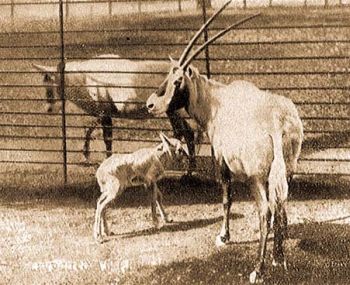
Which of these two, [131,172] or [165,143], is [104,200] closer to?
[131,172]

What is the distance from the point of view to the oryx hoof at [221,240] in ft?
24.5

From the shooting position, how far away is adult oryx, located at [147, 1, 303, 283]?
6340mm

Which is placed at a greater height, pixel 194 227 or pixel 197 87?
pixel 197 87

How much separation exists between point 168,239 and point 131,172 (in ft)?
2.41

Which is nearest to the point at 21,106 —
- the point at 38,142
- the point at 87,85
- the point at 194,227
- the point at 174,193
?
the point at 38,142

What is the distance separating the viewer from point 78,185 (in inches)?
379

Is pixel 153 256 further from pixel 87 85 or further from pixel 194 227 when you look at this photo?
pixel 87 85

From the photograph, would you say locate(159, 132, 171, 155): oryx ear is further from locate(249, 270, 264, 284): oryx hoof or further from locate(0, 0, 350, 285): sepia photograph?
locate(249, 270, 264, 284): oryx hoof

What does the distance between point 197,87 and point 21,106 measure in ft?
25.5

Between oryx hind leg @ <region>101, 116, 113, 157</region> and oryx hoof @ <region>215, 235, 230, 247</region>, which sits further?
oryx hind leg @ <region>101, 116, 113, 157</region>

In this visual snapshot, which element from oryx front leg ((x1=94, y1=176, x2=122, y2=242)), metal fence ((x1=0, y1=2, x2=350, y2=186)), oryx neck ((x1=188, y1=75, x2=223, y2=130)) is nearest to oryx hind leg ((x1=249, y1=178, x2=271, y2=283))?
oryx neck ((x1=188, y1=75, x2=223, y2=130))

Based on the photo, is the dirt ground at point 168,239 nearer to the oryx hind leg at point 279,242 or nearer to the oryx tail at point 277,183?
the oryx hind leg at point 279,242

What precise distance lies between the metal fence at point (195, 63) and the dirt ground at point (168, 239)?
23.9 inches

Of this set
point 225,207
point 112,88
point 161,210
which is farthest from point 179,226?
point 112,88
